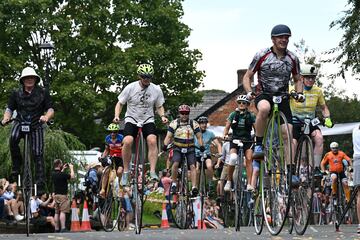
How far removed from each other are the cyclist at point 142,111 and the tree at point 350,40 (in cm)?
1507

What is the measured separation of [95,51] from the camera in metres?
58.7

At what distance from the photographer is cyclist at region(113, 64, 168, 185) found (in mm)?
16969

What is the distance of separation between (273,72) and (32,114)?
3.81m

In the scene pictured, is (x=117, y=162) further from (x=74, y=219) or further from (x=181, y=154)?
(x=74, y=219)

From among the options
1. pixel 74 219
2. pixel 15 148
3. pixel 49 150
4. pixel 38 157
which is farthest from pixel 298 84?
pixel 49 150

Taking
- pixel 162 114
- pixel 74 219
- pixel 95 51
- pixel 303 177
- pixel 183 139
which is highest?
pixel 95 51

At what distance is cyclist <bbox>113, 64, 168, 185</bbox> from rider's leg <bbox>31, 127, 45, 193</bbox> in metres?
1.47

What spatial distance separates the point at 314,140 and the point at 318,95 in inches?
29.3

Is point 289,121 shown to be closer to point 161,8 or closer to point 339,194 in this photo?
point 339,194

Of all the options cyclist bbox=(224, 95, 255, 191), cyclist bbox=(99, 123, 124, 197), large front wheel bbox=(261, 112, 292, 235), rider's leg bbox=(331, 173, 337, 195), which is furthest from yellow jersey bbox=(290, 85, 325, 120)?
rider's leg bbox=(331, 173, 337, 195)

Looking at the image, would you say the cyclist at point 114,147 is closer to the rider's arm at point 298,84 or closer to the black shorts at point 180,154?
the black shorts at point 180,154

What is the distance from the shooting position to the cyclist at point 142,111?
16969 millimetres

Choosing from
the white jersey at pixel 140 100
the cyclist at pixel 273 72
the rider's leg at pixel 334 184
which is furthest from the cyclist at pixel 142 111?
the rider's leg at pixel 334 184

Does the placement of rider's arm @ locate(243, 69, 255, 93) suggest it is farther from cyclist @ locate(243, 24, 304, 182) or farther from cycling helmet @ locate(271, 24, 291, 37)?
cycling helmet @ locate(271, 24, 291, 37)
